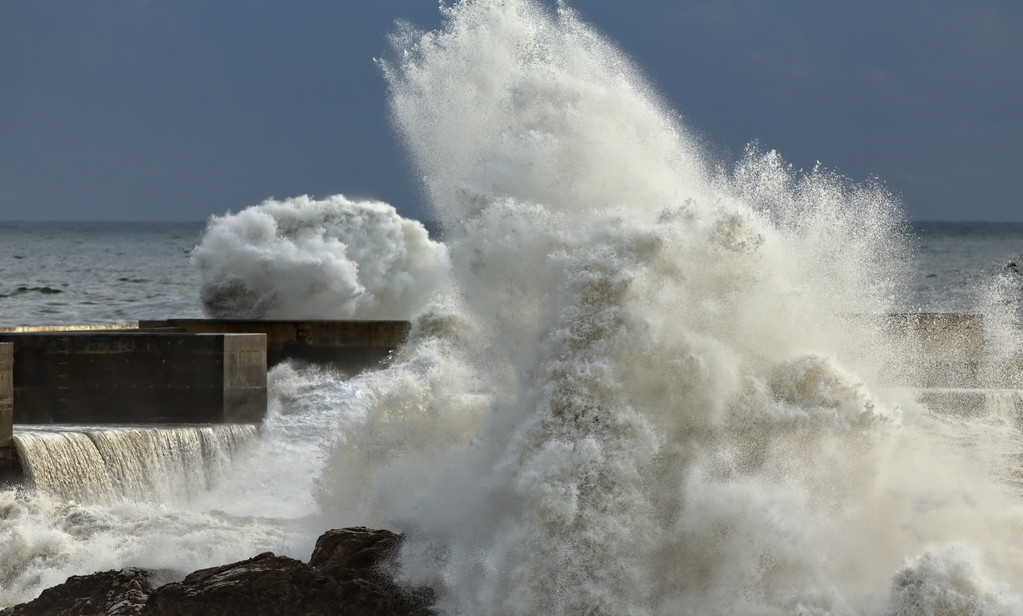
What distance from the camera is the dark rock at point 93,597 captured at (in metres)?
8.75

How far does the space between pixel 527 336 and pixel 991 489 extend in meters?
3.57

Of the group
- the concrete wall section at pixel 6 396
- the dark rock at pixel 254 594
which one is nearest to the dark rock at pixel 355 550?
the dark rock at pixel 254 594


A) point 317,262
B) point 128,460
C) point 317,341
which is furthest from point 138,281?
point 128,460

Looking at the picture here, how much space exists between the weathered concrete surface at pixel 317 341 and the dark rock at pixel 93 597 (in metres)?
11.3

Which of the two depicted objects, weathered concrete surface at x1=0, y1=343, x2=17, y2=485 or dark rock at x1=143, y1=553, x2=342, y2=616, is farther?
weathered concrete surface at x1=0, y1=343, x2=17, y2=485

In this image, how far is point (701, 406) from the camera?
9.13 meters

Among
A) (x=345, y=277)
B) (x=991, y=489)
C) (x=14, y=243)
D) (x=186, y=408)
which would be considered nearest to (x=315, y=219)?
(x=345, y=277)

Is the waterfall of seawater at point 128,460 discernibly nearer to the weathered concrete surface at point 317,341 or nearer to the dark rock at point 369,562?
the dark rock at point 369,562

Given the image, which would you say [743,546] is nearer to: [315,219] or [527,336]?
[527,336]

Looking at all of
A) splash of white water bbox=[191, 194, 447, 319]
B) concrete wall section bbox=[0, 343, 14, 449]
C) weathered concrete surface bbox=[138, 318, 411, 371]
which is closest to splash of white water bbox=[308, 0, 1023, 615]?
concrete wall section bbox=[0, 343, 14, 449]

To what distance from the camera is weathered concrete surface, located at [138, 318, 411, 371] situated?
20.6 m

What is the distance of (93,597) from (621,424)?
3.70 m

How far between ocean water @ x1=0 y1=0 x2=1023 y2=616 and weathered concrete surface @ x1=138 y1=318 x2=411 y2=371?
6835mm

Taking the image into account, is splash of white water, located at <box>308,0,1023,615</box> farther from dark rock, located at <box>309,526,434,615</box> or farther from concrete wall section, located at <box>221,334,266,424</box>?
concrete wall section, located at <box>221,334,266,424</box>
